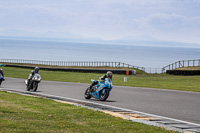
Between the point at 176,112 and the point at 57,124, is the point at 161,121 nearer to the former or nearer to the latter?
the point at 176,112

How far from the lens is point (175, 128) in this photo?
29.0ft

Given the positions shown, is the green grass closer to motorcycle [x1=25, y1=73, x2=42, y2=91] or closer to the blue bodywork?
the blue bodywork

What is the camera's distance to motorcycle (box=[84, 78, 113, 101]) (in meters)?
15.5

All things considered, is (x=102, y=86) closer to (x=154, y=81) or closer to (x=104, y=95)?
(x=104, y=95)

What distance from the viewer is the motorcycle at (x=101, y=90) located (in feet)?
50.7

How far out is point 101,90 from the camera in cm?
1599

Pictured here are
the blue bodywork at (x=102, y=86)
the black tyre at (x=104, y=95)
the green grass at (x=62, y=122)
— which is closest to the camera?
the green grass at (x=62, y=122)

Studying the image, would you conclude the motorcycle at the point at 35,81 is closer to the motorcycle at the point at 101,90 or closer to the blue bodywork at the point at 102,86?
the motorcycle at the point at 101,90

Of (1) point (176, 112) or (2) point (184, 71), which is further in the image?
(2) point (184, 71)

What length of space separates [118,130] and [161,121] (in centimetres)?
236

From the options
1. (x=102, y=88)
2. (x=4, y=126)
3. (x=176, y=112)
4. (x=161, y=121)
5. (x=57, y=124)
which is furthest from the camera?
(x=102, y=88)

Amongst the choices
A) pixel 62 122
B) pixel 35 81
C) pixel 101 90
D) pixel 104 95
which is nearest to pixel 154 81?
pixel 35 81

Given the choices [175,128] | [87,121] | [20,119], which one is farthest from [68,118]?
[175,128]

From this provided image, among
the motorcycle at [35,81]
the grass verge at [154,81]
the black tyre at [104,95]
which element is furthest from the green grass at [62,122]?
the grass verge at [154,81]
